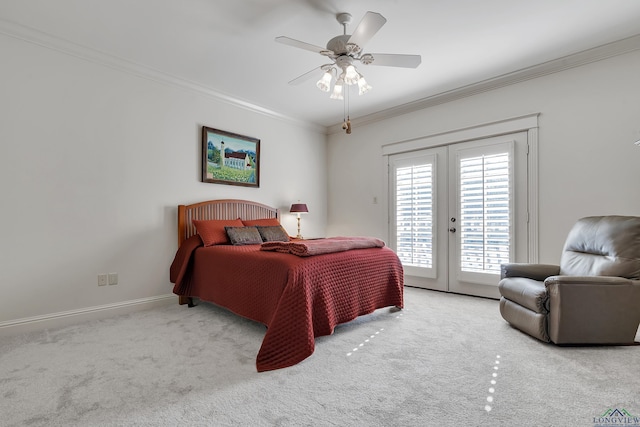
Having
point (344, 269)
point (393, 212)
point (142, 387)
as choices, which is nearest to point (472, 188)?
point (393, 212)

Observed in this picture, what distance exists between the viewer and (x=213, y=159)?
4.02m

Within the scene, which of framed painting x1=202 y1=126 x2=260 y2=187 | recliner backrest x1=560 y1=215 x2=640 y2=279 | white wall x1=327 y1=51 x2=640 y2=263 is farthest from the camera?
framed painting x1=202 y1=126 x2=260 y2=187

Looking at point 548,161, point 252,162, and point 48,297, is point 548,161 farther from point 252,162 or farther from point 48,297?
point 48,297

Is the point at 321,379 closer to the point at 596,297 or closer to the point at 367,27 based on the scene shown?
the point at 596,297

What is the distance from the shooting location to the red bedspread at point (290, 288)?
2131 millimetres

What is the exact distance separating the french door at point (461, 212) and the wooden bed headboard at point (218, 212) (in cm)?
196

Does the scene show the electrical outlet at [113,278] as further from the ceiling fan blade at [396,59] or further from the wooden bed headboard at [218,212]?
the ceiling fan blade at [396,59]

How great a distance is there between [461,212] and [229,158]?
10.2ft

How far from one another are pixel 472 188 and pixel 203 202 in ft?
11.0

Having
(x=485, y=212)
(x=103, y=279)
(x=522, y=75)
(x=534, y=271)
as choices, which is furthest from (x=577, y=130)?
(x=103, y=279)

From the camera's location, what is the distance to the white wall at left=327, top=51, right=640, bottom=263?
2934 millimetres

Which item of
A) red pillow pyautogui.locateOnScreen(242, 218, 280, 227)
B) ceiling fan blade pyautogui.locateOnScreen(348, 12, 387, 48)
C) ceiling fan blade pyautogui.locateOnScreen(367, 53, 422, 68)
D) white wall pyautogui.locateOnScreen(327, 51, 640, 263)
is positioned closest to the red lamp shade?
red pillow pyautogui.locateOnScreen(242, 218, 280, 227)

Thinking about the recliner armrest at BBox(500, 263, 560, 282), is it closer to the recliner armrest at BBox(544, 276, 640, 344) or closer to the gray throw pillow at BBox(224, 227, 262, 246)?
the recliner armrest at BBox(544, 276, 640, 344)

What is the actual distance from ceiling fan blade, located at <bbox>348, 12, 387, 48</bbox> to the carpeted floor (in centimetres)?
227
